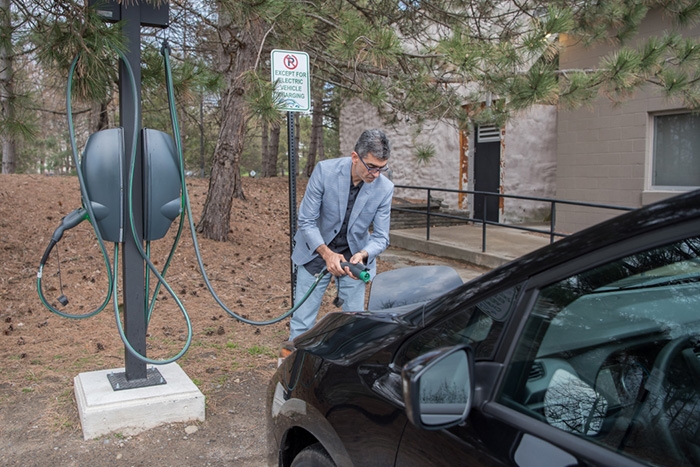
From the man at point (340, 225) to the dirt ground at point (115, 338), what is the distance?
0.88m

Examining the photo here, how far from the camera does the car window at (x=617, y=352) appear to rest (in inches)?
57.8

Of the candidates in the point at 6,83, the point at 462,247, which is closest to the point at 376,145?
the point at 6,83

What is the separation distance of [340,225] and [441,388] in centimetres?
252

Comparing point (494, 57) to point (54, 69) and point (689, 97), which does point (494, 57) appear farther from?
point (54, 69)

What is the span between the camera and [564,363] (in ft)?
5.41

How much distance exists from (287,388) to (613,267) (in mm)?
1434

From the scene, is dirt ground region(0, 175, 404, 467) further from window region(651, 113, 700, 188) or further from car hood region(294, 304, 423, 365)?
window region(651, 113, 700, 188)

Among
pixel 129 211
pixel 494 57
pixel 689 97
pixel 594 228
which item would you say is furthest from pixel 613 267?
pixel 689 97

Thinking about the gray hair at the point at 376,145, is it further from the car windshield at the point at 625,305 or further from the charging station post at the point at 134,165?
the car windshield at the point at 625,305

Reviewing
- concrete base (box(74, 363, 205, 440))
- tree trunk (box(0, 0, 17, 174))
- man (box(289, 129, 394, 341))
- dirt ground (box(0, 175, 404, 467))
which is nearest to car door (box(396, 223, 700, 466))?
man (box(289, 129, 394, 341))

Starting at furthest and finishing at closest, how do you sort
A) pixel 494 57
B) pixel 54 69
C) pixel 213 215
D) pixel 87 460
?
pixel 213 215 < pixel 494 57 < pixel 54 69 < pixel 87 460

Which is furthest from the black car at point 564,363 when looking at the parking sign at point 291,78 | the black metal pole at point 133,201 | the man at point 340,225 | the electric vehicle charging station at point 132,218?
the parking sign at point 291,78

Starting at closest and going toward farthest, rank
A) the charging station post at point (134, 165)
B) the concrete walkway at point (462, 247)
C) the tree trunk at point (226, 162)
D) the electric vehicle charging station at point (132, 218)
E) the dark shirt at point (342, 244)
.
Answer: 1. the electric vehicle charging station at point (132, 218)
2. the charging station post at point (134, 165)
3. the dark shirt at point (342, 244)
4. the tree trunk at point (226, 162)
5. the concrete walkway at point (462, 247)

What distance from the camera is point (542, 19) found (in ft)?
20.5
